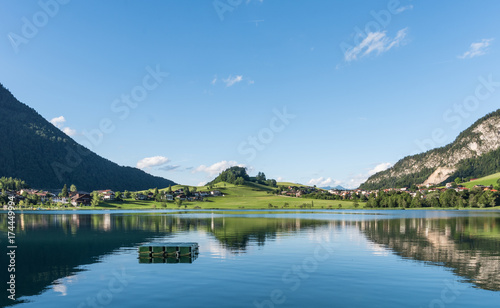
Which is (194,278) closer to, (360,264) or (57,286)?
(57,286)

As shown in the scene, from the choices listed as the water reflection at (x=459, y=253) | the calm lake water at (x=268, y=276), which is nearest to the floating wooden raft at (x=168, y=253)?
the calm lake water at (x=268, y=276)

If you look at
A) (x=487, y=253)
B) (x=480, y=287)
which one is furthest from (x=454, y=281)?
(x=487, y=253)

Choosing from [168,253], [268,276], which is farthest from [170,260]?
[268,276]

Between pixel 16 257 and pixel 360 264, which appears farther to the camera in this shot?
pixel 16 257

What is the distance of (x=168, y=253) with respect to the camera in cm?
5228

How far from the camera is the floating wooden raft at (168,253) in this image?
5081 centimetres

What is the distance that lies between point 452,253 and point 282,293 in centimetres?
3661

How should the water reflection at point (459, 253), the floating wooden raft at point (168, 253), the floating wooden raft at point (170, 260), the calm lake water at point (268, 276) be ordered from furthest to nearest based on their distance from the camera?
the floating wooden raft at point (168, 253)
the floating wooden raft at point (170, 260)
the water reflection at point (459, 253)
the calm lake water at point (268, 276)

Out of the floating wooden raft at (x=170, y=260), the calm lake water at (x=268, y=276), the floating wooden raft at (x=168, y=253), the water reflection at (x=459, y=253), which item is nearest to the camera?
the calm lake water at (x=268, y=276)

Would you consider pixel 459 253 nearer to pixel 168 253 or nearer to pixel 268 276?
pixel 268 276

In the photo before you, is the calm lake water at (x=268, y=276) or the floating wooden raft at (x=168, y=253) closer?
the calm lake water at (x=268, y=276)

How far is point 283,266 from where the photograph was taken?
4538cm

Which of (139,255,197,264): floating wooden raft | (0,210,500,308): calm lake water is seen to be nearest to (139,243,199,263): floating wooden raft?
(139,255,197,264): floating wooden raft

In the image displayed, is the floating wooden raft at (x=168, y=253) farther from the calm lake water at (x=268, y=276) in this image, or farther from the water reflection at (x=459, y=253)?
the water reflection at (x=459, y=253)
